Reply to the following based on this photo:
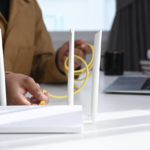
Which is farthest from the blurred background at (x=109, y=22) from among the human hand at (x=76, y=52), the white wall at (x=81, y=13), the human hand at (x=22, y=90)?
the human hand at (x=22, y=90)

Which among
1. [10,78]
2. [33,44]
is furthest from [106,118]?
[33,44]

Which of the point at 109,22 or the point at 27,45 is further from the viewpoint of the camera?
the point at 109,22

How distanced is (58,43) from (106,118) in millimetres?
2000

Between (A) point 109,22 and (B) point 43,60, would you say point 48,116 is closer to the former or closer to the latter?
(B) point 43,60

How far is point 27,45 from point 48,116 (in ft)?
2.22

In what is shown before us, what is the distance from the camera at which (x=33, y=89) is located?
0.33m

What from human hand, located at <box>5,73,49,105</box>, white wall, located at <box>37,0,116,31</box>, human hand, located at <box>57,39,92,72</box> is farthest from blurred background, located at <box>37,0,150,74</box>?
human hand, located at <box>5,73,49,105</box>

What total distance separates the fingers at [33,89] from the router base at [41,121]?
0.05m

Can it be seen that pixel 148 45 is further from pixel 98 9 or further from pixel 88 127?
pixel 88 127

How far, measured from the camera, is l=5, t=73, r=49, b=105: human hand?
1.09ft

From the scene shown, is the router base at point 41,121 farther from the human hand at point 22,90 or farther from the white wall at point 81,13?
the white wall at point 81,13

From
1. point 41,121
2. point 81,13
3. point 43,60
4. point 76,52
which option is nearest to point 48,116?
point 41,121

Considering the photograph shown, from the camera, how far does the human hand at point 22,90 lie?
1.09 ft

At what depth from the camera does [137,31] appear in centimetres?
218
